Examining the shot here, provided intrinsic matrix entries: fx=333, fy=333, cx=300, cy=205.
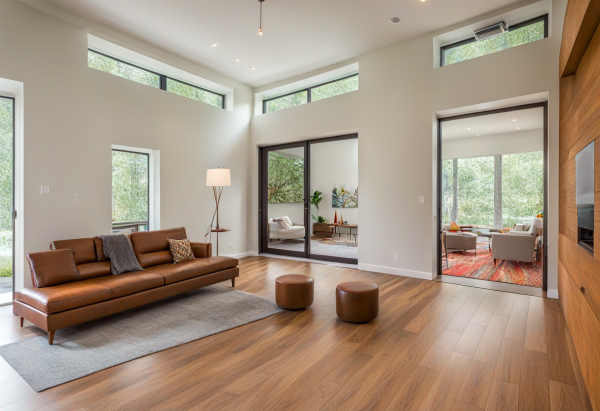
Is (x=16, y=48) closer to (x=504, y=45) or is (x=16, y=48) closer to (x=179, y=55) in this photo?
(x=179, y=55)

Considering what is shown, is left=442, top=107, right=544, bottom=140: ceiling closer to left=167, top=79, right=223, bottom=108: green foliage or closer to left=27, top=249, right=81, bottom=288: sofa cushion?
left=167, top=79, right=223, bottom=108: green foliage

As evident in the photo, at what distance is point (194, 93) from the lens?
6.45 metres

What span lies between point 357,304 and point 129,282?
2.38 metres

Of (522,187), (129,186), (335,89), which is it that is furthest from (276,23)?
(522,187)

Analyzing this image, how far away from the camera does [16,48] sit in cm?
394

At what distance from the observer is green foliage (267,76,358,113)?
622 cm

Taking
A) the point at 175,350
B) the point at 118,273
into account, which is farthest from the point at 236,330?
the point at 118,273

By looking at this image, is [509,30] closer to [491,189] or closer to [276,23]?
[276,23]

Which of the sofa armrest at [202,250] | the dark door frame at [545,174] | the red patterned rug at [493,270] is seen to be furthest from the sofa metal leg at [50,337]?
the red patterned rug at [493,270]

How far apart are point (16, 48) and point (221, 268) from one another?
3.60m

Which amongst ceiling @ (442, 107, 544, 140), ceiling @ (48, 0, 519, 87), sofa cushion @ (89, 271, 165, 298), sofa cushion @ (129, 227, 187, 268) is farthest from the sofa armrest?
ceiling @ (442, 107, 544, 140)

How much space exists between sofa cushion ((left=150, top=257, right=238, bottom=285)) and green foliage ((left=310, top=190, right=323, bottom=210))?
242 cm

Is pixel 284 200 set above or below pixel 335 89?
below

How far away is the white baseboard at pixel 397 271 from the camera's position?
5129mm
